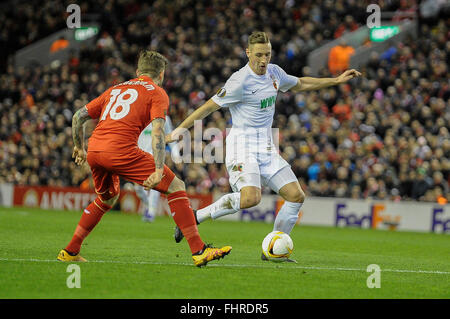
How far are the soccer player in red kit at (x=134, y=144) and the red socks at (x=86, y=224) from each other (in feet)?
0.04

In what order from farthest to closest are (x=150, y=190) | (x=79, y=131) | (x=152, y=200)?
(x=150, y=190), (x=152, y=200), (x=79, y=131)

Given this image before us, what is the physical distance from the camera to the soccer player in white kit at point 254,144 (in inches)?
386

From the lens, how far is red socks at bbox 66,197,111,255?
8.81 metres

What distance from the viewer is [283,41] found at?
1105 inches

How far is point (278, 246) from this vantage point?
31.3 ft

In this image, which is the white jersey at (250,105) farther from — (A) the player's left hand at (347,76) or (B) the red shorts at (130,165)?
(B) the red shorts at (130,165)

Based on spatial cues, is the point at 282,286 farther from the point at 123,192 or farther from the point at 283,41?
the point at 283,41

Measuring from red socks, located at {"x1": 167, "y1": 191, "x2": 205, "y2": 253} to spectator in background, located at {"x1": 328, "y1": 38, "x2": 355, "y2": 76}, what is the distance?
61.6 ft

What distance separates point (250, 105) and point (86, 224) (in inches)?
102
